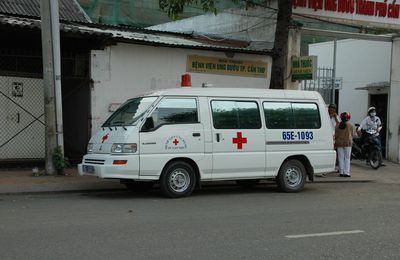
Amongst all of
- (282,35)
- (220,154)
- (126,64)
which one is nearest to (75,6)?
(126,64)

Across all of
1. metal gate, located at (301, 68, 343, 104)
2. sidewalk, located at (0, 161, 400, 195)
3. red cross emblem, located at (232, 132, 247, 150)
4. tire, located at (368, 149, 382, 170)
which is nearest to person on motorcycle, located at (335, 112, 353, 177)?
sidewalk, located at (0, 161, 400, 195)

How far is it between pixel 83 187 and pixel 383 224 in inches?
236

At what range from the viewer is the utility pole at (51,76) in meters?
11.8

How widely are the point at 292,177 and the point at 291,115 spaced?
1316 millimetres

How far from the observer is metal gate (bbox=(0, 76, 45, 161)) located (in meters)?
13.3

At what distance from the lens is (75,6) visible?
18031 millimetres

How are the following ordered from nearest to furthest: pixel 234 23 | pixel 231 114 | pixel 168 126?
1. pixel 168 126
2. pixel 231 114
3. pixel 234 23

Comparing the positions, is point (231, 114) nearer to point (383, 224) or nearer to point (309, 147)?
point (309, 147)

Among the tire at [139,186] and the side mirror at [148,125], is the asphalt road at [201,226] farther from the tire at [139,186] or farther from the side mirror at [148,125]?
the side mirror at [148,125]

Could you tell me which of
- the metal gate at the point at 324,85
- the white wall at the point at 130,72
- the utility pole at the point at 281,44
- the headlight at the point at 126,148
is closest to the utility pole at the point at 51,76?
the white wall at the point at 130,72

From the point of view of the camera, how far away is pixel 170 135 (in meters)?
9.83

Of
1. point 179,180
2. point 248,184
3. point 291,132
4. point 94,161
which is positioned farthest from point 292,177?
point 94,161

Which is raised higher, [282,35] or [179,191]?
[282,35]

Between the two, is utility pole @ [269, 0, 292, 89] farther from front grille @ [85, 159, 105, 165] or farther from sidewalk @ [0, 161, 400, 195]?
front grille @ [85, 159, 105, 165]
